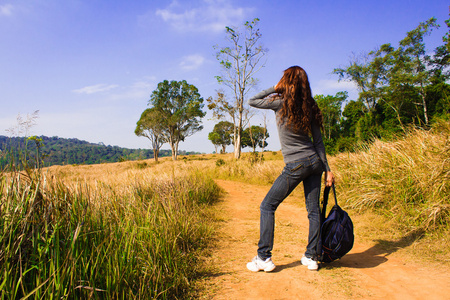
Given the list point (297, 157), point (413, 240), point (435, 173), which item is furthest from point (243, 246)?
point (435, 173)

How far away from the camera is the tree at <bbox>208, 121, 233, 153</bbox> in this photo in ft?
204

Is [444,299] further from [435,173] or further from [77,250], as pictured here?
[77,250]

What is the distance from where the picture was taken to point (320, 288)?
7.79 feet

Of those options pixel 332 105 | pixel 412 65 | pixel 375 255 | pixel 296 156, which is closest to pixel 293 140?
pixel 296 156

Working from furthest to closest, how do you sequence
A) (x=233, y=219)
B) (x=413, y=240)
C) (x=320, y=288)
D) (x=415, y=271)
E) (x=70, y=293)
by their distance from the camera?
1. (x=233, y=219)
2. (x=413, y=240)
3. (x=415, y=271)
4. (x=320, y=288)
5. (x=70, y=293)

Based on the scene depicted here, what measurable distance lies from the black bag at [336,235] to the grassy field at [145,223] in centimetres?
125

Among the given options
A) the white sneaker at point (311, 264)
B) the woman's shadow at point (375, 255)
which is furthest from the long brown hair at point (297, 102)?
the woman's shadow at point (375, 255)

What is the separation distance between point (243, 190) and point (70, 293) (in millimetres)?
7530

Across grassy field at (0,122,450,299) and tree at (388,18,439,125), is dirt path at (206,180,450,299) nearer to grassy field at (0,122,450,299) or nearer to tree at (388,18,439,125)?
grassy field at (0,122,450,299)

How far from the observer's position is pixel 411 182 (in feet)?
13.7

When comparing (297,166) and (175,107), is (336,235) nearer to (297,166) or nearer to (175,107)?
(297,166)

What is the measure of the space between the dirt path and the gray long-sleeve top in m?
1.10

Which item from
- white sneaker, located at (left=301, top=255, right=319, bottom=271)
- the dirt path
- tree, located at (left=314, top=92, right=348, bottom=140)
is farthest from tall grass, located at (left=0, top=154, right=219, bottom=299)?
tree, located at (left=314, top=92, right=348, bottom=140)

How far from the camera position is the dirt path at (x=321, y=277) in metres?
2.29
